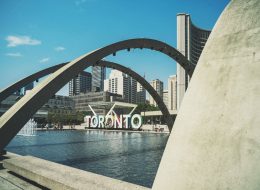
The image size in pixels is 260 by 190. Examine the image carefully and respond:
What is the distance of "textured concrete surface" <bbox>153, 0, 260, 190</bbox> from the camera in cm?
280

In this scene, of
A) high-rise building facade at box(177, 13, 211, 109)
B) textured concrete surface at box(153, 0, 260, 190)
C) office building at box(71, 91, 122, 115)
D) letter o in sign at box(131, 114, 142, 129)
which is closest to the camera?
textured concrete surface at box(153, 0, 260, 190)

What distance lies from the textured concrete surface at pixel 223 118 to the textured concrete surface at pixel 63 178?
2502 mm

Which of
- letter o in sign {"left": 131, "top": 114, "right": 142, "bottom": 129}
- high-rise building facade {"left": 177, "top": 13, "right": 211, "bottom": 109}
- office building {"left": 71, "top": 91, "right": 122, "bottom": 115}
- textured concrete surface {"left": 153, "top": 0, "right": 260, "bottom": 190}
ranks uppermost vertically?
high-rise building facade {"left": 177, "top": 13, "right": 211, "bottom": 109}

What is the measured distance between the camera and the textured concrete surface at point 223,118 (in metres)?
2.80

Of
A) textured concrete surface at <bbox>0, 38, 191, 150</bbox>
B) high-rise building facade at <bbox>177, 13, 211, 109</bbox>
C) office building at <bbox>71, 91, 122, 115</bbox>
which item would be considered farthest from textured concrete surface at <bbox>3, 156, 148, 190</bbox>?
office building at <bbox>71, 91, 122, 115</bbox>

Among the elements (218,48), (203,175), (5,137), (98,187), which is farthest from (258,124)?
(5,137)

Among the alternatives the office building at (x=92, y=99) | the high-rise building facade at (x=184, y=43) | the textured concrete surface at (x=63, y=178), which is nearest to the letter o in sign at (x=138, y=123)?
the high-rise building facade at (x=184, y=43)

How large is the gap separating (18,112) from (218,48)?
8.87 m

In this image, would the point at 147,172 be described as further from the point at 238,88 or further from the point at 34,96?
the point at 238,88

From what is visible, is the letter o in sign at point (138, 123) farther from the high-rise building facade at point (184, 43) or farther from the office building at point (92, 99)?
the office building at point (92, 99)

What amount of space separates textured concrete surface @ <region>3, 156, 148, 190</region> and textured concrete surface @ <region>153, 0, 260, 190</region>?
250 cm

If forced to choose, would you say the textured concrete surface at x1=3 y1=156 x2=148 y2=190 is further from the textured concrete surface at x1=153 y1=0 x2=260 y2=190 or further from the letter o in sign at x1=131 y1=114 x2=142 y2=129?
the letter o in sign at x1=131 y1=114 x2=142 y2=129

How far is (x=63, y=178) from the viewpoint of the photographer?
257 inches

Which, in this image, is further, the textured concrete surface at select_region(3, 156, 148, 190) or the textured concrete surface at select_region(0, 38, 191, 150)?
the textured concrete surface at select_region(0, 38, 191, 150)
